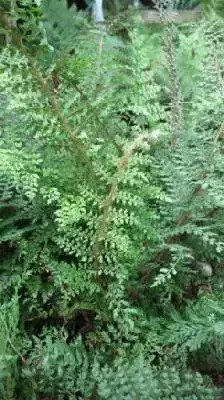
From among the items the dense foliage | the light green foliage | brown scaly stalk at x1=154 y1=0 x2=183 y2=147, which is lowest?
the light green foliage

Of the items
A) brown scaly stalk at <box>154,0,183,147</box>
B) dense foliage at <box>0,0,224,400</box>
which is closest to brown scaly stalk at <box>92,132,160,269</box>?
dense foliage at <box>0,0,224,400</box>

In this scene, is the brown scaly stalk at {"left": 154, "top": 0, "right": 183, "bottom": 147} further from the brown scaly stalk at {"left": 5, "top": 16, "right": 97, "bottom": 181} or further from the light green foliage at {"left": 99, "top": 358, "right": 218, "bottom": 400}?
the light green foliage at {"left": 99, "top": 358, "right": 218, "bottom": 400}

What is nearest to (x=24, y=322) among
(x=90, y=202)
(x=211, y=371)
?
(x=90, y=202)

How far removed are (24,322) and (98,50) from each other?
2.05 ft

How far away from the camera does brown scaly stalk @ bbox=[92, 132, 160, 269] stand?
0.96 m

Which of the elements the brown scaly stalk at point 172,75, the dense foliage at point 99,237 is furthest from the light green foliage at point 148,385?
the brown scaly stalk at point 172,75

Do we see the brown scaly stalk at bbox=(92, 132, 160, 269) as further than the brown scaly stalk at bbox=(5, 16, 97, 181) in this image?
No

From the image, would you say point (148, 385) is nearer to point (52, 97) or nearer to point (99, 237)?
point (99, 237)

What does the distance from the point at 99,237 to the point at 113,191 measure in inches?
3.6

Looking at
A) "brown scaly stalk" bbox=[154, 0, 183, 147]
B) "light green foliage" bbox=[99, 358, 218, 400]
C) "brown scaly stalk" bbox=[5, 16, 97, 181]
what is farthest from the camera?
"brown scaly stalk" bbox=[154, 0, 183, 147]

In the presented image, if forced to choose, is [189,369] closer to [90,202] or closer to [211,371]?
[211,371]

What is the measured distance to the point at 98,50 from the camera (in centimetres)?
136

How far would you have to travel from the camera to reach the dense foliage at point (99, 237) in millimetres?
1031

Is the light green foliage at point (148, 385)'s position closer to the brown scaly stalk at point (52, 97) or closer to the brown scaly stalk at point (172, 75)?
the brown scaly stalk at point (52, 97)
